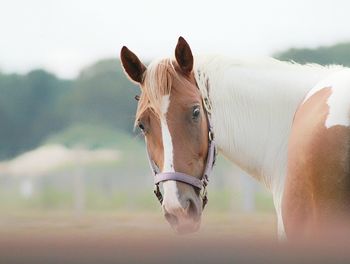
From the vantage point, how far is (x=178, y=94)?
1756 mm

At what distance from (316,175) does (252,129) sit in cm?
56

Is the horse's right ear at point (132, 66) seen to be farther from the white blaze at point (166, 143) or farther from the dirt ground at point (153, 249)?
the dirt ground at point (153, 249)

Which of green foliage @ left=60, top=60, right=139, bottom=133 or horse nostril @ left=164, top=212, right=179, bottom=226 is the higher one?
green foliage @ left=60, top=60, right=139, bottom=133

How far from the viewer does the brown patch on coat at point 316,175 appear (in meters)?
1.34

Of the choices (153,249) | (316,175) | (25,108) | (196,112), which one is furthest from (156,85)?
(25,108)

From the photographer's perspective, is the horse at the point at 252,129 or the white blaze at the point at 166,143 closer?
the horse at the point at 252,129

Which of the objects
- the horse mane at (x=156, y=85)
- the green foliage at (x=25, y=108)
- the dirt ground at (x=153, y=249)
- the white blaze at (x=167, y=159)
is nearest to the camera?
the dirt ground at (x=153, y=249)

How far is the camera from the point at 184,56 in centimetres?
189

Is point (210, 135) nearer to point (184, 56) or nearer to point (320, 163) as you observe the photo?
point (184, 56)

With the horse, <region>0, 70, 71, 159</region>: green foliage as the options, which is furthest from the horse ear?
<region>0, 70, 71, 159</region>: green foliage

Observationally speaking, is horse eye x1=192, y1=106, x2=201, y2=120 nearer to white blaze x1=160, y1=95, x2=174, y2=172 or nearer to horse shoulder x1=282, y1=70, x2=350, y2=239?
white blaze x1=160, y1=95, x2=174, y2=172

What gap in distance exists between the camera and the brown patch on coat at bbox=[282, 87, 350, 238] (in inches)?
52.8

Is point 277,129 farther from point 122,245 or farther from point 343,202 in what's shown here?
point 122,245

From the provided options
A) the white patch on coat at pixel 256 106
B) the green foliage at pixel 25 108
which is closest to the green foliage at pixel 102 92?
the green foliage at pixel 25 108
